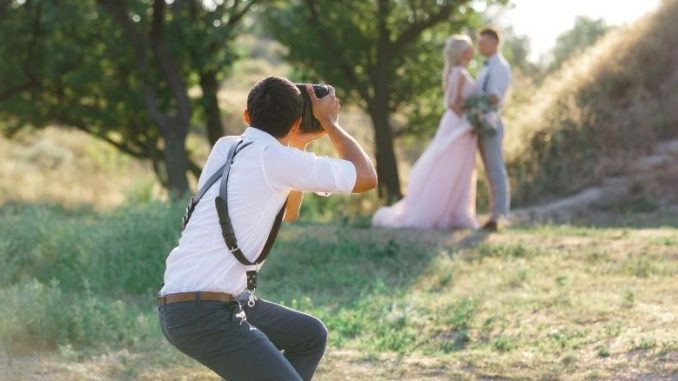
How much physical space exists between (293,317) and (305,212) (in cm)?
1195

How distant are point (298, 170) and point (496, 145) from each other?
24.8ft

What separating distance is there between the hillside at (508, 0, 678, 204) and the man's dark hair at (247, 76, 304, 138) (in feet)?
38.8

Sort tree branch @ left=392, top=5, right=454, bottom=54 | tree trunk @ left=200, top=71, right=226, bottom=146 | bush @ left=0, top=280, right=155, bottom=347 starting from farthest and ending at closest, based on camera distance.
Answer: tree trunk @ left=200, top=71, right=226, bottom=146 < tree branch @ left=392, top=5, right=454, bottom=54 < bush @ left=0, top=280, right=155, bottom=347

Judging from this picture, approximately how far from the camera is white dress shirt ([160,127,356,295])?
4.09 meters

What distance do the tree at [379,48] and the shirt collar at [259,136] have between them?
1263 cm

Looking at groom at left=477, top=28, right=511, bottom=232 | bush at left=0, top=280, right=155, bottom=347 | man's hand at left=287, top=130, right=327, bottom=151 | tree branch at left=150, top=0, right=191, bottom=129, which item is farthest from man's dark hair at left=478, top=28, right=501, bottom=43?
man's hand at left=287, top=130, right=327, bottom=151

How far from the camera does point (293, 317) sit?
4.46 metres

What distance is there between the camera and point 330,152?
842 inches

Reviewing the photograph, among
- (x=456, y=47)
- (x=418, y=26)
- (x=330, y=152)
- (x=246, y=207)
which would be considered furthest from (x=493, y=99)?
(x=330, y=152)

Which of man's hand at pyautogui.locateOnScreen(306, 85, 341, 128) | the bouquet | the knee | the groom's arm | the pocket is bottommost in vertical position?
the knee

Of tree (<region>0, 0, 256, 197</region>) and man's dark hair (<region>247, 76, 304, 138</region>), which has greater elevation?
tree (<region>0, 0, 256, 197</region>)

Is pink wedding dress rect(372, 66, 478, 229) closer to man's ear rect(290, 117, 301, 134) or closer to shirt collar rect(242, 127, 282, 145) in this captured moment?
man's ear rect(290, 117, 301, 134)

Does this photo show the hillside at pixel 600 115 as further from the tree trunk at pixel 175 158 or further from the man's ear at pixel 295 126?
the man's ear at pixel 295 126

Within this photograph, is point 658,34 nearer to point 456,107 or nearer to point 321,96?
point 456,107
